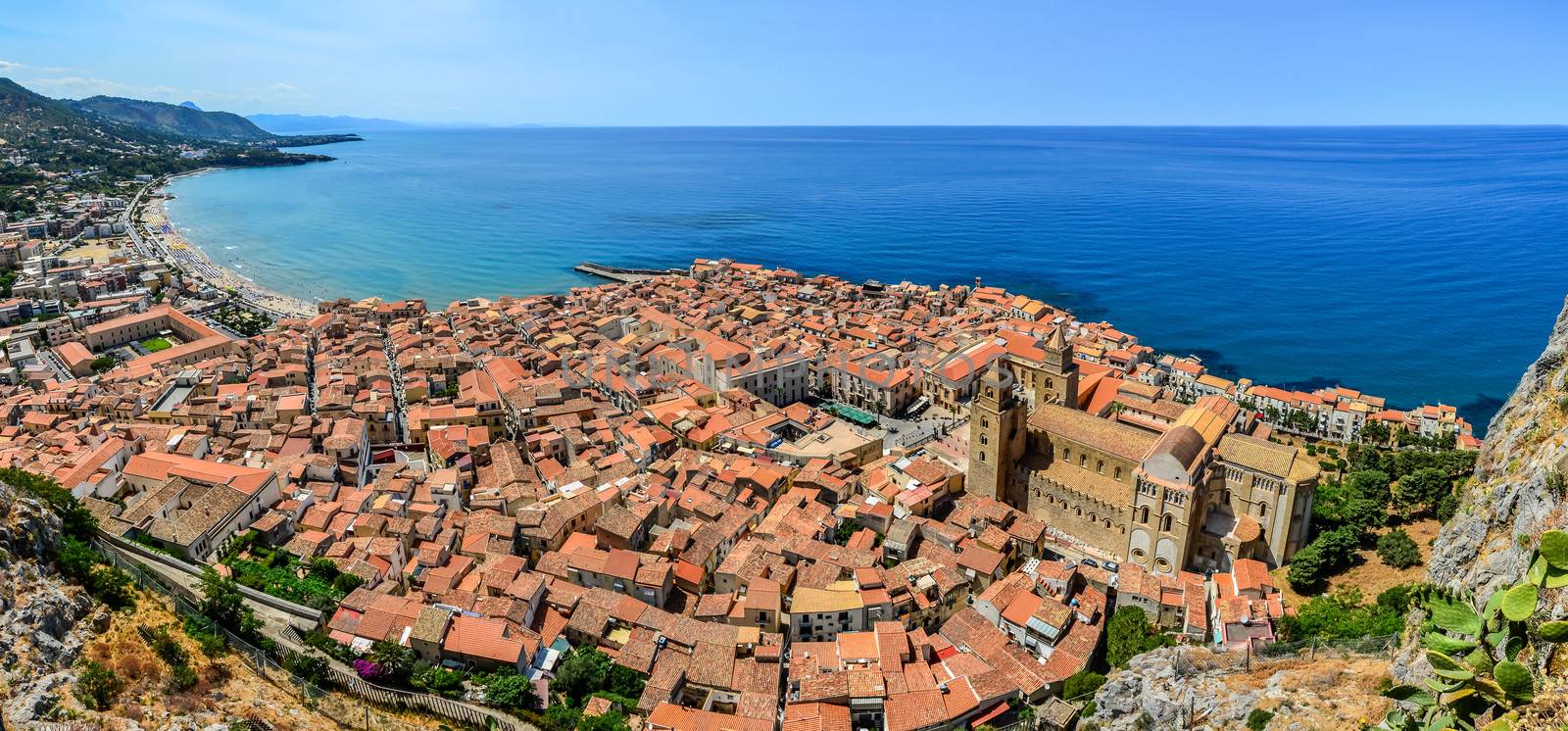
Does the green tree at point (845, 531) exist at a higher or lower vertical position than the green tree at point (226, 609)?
lower

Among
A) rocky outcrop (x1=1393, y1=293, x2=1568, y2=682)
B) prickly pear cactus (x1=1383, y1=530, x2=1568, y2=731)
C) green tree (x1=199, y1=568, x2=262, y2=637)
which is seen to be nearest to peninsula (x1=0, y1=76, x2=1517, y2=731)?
green tree (x1=199, y1=568, x2=262, y2=637)

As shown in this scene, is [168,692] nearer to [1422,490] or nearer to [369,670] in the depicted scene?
[369,670]

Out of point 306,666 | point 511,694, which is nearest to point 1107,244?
point 511,694

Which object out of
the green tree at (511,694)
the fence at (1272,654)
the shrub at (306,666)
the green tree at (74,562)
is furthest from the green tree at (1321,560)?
the green tree at (74,562)

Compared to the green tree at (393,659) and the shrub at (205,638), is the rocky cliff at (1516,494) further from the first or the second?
the shrub at (205,638)

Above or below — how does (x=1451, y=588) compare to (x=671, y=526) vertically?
above

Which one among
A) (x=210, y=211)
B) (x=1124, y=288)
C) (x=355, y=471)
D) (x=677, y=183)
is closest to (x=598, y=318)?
(x=355, y=471)

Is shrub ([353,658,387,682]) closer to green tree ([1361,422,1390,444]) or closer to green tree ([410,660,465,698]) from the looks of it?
green tree ([410,660,465,698])
